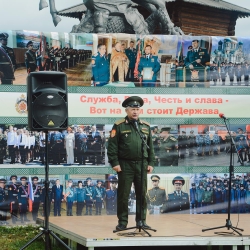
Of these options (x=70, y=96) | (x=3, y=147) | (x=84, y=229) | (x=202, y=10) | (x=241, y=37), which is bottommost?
(x=84, y=229)

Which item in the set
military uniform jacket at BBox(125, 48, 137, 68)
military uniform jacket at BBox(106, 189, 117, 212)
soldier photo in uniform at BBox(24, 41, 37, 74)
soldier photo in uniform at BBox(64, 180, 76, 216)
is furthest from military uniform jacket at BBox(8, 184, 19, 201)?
military uniform jacket at BBox(125, 48, 137, 68)

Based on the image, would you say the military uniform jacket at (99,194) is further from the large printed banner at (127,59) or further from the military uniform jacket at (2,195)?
the large printed banner at (127,59)

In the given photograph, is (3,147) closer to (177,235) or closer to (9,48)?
(9,48)

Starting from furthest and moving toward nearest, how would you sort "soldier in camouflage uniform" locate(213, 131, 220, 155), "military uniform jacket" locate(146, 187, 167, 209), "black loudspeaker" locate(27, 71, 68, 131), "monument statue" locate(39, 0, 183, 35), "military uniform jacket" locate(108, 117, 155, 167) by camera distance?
"monument statue" locate(39, 0, 183, 35)
"soldier in camouflage uniform" locate(213, 131, 220, 155)
"military uniform jacket" locate(146, 187, 167, 209)
"military uniform jacket" locate(108, 117, 155, 167)
"black loudspeaker" locate(27, 71, 68, 131)

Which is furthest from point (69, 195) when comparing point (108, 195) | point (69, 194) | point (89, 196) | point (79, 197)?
point (108, 195)

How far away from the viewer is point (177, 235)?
8.36m

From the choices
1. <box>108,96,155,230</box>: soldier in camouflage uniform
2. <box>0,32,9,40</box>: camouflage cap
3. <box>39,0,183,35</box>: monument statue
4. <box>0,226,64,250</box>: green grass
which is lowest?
<box>0,226,64,250</box>: green grass

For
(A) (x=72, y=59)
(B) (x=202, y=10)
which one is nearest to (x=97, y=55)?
(A) (x=72, y=59)

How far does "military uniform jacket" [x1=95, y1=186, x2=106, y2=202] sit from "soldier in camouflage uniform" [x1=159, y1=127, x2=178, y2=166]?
3.07 ft

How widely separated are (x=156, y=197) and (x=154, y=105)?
1.29m

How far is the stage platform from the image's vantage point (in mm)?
8109

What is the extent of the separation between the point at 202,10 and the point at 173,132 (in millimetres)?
16223

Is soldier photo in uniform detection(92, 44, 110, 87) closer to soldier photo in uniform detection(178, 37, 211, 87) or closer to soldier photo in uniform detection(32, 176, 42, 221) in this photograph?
soldier photo in uniform detection(178, 37, 211, 87)

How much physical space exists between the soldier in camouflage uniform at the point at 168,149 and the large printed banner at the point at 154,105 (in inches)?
10.0
